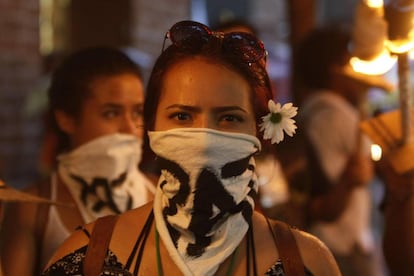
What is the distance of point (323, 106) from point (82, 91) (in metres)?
2.04

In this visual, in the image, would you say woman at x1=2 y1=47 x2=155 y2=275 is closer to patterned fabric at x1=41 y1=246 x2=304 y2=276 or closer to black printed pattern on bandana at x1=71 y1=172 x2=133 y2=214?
black printed pattern on bandana at x1=71 y1=172 x2=133 y2=214

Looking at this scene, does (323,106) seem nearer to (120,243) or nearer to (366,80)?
(366,80)

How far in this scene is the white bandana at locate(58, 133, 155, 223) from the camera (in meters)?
3.21

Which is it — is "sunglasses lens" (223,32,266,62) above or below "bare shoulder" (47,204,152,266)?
above

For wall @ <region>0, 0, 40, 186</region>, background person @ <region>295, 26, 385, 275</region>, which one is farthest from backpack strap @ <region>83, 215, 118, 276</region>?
wall @ <region>0, 0, 40, 186</region>

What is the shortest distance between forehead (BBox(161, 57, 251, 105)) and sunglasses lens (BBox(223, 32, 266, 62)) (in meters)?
0.06

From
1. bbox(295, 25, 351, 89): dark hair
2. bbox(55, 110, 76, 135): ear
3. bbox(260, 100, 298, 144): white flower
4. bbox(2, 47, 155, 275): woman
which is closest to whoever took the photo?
bbox(260, 100, 298, 144): white flower

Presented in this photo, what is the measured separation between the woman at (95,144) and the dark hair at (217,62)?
0.82 m

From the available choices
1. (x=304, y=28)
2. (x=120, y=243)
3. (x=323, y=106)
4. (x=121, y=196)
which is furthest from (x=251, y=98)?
(x=304, y=28)

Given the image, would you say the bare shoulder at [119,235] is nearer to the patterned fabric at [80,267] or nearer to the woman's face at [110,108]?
the patterned fabric at [80,267]

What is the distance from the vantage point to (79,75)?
3.41 meters

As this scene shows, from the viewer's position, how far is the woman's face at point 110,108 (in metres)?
3.30

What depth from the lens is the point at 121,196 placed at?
3.24 m

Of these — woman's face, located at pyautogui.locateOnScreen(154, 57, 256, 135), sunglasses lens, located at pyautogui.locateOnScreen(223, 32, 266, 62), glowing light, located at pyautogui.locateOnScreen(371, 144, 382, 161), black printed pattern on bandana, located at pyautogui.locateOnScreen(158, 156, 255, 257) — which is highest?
sunglasses lens, located at pyautogui.locateOnScreen(223, 32, 266, 62)
